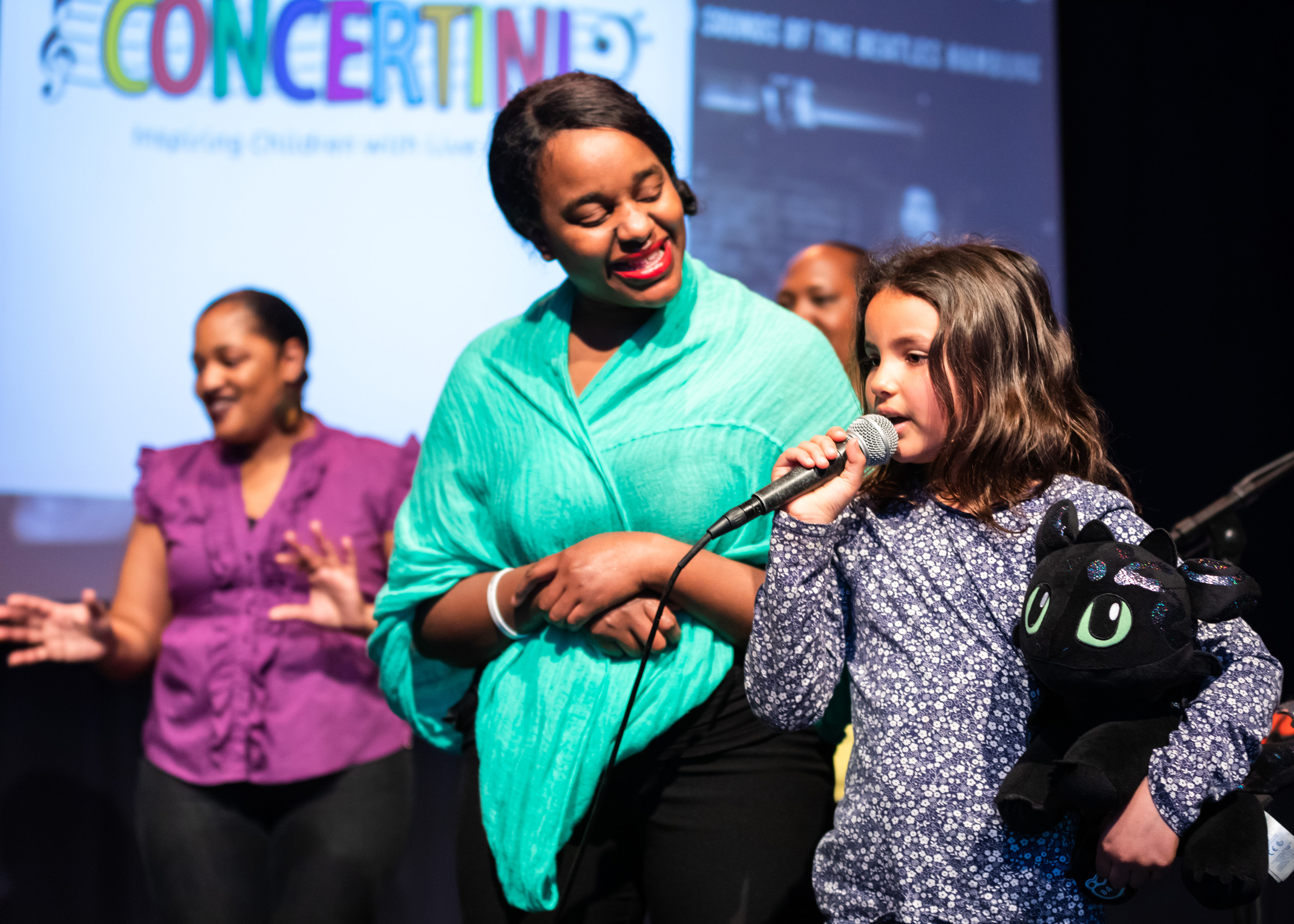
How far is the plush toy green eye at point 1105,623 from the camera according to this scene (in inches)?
35.0

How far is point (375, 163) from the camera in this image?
2740mm

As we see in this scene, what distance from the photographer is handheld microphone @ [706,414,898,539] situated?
3.39 ft

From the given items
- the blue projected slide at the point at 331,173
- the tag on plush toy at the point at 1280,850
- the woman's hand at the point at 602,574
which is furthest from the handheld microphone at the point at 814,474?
the blue projected slide at the point at 331,173

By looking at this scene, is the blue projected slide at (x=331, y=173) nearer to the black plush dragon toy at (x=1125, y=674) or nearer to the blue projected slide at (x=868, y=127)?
the blue projected slide at (x=868, y=127)

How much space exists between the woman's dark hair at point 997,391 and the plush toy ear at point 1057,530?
9 cm

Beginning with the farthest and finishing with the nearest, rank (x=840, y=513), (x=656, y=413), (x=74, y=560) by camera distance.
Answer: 1. (x=74, y=560)
2. (x=656, y=413)
3. (x=840, y=513)

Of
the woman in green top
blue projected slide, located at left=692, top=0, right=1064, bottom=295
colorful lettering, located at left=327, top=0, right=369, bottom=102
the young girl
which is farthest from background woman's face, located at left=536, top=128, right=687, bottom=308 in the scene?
colorful lettering, located at left=327, top=0, right=369, bottom=102

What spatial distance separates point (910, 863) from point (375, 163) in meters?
2.30

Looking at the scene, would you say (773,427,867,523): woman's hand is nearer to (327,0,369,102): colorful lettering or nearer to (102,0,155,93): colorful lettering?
(327,0,369,102): colorful lettering

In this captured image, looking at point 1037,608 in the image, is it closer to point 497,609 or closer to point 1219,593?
point 1219,593

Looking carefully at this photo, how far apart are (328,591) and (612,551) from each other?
3.09 ft

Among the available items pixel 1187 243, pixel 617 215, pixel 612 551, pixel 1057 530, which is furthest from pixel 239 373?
pixel 1187 243

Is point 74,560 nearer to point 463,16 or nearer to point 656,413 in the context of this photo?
point 463,16

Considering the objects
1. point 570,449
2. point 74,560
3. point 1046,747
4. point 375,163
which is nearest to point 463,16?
point 375,163
